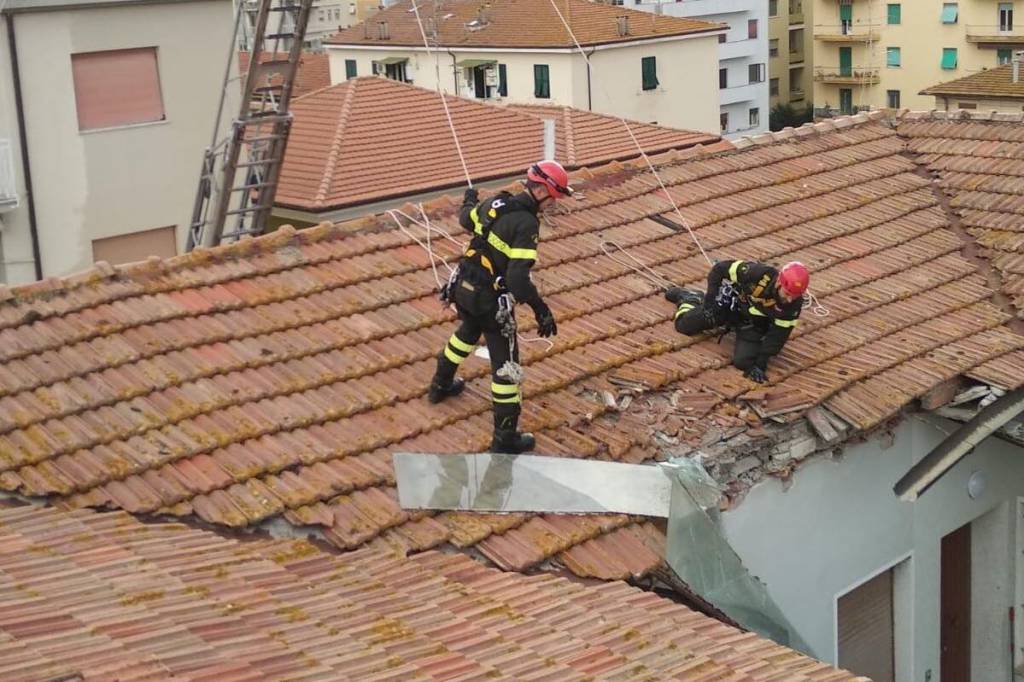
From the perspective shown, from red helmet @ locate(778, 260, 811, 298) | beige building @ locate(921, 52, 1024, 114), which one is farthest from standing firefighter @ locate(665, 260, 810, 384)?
beige building @ locate(921, 52, 1024, 114)

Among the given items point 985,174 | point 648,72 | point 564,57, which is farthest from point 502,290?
point 648,72

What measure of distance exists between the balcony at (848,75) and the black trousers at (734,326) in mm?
52574

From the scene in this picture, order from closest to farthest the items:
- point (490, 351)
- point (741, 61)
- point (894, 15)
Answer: point (490, 351)
point (741, 61)
point (894, 15)

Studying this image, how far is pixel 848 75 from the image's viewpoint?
197ft

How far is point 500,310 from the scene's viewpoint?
778 centimetres

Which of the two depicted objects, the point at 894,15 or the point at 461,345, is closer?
the point at 461,345

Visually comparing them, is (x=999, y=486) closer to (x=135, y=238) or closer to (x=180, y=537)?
(x=180, y=537)

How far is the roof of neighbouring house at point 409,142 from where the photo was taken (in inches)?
931

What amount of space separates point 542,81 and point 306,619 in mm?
36849

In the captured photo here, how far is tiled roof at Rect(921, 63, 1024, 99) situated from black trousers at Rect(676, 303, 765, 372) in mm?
35547

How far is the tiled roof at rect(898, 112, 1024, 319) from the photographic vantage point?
11.3 meters

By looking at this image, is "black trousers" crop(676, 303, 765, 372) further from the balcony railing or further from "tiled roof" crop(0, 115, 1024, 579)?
the balcony railing

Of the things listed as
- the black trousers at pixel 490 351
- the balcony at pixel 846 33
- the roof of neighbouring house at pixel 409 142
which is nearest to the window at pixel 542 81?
the roof of neighbouring house at pixel 409 142

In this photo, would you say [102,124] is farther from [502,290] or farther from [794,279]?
[794,279]
